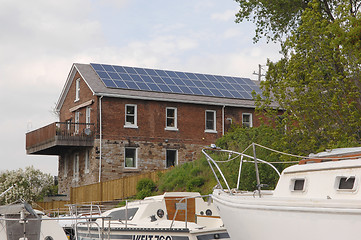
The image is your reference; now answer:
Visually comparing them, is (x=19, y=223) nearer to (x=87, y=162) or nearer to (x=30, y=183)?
(x=87, y=162)

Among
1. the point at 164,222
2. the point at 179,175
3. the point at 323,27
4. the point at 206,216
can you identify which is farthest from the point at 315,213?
the point at 179,175

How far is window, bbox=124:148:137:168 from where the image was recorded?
42.2 m

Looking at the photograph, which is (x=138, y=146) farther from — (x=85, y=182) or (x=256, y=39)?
(x=256, y=39)

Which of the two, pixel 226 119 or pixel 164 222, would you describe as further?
pixel 226 119

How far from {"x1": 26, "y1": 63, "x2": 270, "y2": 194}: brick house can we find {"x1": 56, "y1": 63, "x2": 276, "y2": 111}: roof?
66 mm

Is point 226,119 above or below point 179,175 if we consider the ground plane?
above

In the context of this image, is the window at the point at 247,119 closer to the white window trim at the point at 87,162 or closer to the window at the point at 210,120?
the window at the point at 210,120

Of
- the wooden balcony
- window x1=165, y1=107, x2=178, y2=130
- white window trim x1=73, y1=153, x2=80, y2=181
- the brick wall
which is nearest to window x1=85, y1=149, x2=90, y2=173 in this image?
the brick wall

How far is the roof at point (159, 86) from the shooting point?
139 ft

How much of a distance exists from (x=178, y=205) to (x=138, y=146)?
23.5 meters

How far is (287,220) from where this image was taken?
10055 mm

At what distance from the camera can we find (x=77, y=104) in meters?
45.7

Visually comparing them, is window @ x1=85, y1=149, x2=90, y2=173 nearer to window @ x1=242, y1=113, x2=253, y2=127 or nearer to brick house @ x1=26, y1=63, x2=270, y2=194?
brick house @ x1=26, y1=63, x2=270, y2=194

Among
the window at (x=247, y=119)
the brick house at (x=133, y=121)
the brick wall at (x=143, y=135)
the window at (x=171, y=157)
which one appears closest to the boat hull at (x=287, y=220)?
the brick wall at (x=143, y=135)
